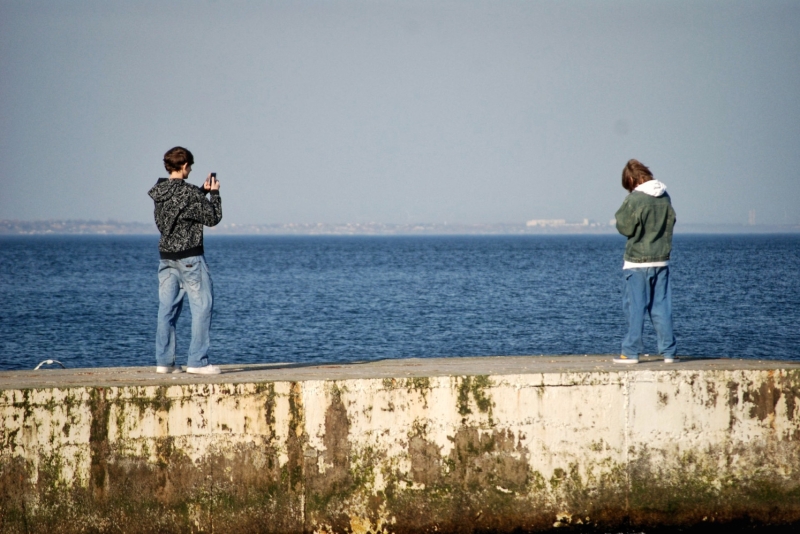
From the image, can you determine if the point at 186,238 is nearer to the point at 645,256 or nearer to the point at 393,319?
the point at 645,256

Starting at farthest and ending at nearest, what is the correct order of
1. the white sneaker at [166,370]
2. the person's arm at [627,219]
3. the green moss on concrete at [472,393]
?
the person's arm at [627,219] → the white sneaker at [166,370] → the green moss on concrete at [472,393]

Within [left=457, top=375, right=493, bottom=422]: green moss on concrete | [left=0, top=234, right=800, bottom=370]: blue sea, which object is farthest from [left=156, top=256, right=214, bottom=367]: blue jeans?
[left=0, top=234, right=800, bottom=370]: blue sea

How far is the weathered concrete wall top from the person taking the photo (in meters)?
5.93

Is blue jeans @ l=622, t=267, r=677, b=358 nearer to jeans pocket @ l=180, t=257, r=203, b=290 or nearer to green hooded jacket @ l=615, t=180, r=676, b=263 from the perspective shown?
green hooded jacket @ l=615, t=180, r=676, b=263

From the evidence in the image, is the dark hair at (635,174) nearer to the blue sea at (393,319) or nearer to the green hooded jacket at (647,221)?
the green hooded jacket at (647,221)

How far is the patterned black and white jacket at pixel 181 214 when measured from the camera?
692 centimetres

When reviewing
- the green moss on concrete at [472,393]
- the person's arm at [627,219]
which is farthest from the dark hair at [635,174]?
the green moss on concrete at [472,393]

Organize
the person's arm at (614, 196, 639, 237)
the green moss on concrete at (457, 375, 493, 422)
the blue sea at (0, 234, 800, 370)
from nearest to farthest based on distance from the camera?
the green moss on concrete at (457, 375, 493, 422) < the person's arm at (614, 196, 639, 237) < the blue sea at (0, 234, 800, 370)

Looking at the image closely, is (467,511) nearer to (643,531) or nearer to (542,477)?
(542,477)

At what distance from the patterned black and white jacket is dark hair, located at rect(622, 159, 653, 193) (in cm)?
375

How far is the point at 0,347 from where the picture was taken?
→ 26281 mm

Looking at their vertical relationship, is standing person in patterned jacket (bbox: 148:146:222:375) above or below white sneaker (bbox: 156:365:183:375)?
above

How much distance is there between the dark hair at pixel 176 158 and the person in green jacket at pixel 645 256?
389 centimetres

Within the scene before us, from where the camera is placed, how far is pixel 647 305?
303 inches
